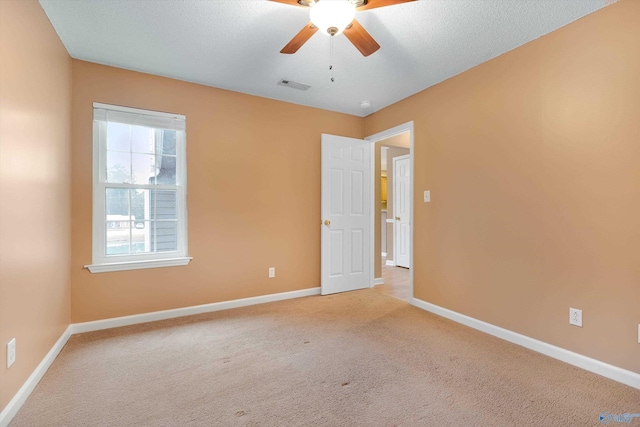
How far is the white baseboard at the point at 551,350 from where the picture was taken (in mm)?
1910

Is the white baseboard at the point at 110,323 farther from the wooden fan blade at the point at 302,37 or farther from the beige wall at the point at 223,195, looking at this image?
the wooden fan blade at the point at 302,37

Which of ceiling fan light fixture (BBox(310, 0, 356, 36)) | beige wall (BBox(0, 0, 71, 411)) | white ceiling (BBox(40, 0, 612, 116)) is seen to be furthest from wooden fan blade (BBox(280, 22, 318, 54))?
beige wall (BBox(0, 0, 71, 411))

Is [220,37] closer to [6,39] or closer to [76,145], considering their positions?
[6,39]

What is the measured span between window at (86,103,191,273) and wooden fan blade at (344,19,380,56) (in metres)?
2.10

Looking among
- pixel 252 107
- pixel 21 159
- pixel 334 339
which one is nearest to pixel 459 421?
pixel 334 339

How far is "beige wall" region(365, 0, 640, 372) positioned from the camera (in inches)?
75.8

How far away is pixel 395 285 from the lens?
438 cm

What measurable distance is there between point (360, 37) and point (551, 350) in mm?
2669

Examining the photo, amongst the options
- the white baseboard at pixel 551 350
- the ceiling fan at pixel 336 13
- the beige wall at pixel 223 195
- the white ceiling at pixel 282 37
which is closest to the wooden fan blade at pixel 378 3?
the ceiling fan at pixel 336 13

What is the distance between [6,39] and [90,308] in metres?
2.23

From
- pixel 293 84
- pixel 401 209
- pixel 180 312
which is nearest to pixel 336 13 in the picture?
pixel 293 84

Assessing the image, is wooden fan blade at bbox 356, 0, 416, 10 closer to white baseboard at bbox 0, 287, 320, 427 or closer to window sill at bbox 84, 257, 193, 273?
window sill at bbox 84, 257, 193, 273

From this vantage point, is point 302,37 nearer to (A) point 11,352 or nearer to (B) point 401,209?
(A) point 11,352

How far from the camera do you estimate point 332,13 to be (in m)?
1.53
